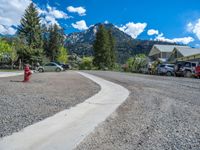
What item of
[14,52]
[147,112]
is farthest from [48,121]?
[14,52]

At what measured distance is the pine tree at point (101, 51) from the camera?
256 feet

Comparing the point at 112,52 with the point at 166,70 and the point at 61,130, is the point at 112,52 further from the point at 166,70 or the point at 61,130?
the point at 61,130

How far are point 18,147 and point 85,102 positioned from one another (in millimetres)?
5445

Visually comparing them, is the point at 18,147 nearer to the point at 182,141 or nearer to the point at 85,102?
the point at 182,141

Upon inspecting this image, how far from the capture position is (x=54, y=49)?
3438 inches

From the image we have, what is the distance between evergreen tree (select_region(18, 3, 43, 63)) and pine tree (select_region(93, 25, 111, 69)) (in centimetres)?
2054

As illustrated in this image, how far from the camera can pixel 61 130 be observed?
6.42 meters

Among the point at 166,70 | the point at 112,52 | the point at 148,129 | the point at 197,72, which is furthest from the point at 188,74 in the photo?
the point at 112,52

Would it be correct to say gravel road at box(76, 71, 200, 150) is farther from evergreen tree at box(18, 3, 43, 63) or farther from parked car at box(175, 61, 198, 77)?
evergreen tree at box(18, 3, 43, 63)

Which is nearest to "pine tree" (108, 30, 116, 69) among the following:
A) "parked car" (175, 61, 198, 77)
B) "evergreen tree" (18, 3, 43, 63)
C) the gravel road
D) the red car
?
"evergreen tree" (18, 3, 43, 63)

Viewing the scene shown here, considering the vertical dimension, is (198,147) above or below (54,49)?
below

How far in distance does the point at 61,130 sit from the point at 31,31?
5906 centimetres

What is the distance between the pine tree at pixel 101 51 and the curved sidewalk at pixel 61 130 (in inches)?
2699

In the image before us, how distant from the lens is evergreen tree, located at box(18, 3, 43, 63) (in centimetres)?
6178
